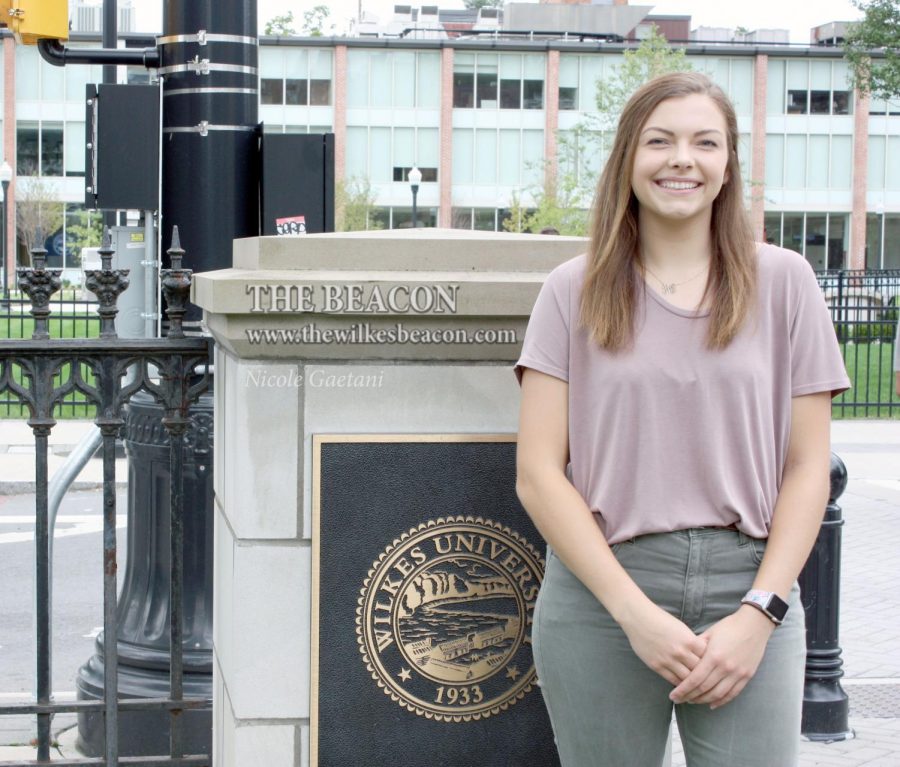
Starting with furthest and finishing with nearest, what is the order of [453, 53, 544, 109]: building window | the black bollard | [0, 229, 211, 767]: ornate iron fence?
[453, 53, 544, 109]: building window, the black bollard, [0, 229, 211, 767]: ornate iron fence

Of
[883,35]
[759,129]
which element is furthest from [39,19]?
[759,129]

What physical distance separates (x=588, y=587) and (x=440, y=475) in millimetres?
790

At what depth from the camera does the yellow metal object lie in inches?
256

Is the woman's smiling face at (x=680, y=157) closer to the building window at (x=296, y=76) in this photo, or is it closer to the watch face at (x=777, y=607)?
the watch face at (x=777, y=607)

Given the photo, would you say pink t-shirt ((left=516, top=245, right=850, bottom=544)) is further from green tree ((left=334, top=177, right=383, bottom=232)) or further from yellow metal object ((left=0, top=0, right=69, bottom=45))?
green tree ((left=334, top=177, right=383, bottom=232))

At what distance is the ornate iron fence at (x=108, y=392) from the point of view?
11.7 feet

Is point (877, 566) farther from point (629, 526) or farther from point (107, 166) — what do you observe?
point (629, 526)

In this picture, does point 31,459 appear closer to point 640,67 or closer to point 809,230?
point 640,67

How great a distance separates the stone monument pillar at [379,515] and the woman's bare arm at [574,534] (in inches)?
21.3

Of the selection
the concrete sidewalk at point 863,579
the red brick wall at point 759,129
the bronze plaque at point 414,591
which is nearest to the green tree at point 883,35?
the concrete sidewalk at point 863,579

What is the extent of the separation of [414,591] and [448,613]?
99mm

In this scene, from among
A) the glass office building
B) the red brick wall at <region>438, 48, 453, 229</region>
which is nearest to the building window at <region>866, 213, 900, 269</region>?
the glass office building

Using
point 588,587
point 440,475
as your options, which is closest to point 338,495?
point 440,475

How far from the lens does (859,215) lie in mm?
64125
